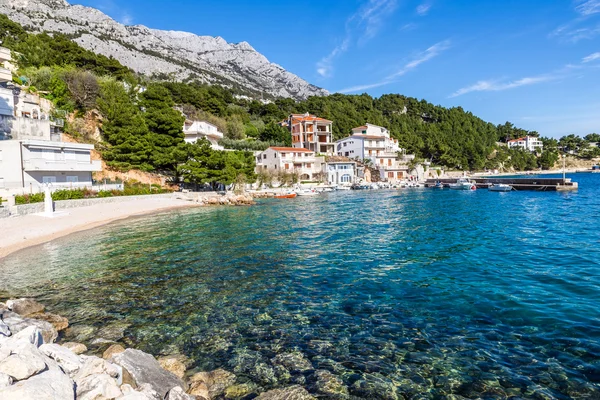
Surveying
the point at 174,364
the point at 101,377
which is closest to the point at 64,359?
the point at 101,377

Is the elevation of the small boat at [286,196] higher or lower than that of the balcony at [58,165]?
lower

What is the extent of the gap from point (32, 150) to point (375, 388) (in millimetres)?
39225

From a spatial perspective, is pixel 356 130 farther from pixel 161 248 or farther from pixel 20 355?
pixel 20 355

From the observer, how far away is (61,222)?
23.9 metres

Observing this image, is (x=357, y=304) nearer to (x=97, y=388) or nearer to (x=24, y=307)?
(x=97, y=388)

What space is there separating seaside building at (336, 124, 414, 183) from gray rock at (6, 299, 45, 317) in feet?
246

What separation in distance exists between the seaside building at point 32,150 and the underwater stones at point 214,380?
32255 mm

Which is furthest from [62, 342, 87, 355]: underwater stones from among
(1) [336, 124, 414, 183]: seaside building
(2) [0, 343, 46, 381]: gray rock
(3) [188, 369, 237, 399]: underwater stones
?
(1) [336, 124, 414, 183]: seaside building

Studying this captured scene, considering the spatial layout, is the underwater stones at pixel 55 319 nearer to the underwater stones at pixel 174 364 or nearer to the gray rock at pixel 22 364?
the underwater stones at pixel 174 364

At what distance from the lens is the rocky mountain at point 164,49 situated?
112 m

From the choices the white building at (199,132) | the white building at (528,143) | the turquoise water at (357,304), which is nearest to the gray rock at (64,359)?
the turquoise water at (357,304)

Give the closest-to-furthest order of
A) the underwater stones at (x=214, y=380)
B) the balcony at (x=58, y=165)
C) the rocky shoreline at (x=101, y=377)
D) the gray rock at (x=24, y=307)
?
the rocky shoreline at (x=101, y=377), the underwater stones at (x=214, y=380), the gray rock at (x=24, y=307), the balcony at (x=58, y=165)

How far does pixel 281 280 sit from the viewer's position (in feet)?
37.8

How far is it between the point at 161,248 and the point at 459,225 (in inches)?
743
